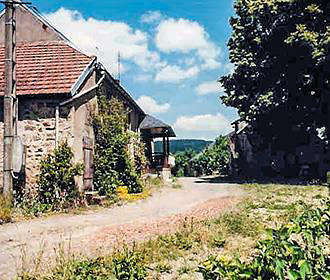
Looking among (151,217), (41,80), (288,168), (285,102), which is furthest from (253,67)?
(151,217)

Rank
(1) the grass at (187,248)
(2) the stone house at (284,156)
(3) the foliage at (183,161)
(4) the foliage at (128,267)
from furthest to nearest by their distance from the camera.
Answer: (3) the foliage at (183,161), (2) the stone house at (284,156), (1) the grass at (187,248), (4) the foliage at (128,267)

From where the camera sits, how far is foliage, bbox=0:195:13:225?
10922 mm

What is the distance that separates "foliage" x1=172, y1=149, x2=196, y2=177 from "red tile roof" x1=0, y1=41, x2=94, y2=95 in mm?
21795

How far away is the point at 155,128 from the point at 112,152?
11.0 metres

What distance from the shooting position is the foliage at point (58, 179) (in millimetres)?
13211

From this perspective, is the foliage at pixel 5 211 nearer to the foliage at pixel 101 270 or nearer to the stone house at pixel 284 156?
the foliage at pixel 101 270

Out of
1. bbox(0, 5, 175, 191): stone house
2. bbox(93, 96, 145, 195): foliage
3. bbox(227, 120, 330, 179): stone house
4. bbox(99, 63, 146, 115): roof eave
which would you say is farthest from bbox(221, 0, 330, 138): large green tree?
bbox(0, 5, 175, 191): stone house

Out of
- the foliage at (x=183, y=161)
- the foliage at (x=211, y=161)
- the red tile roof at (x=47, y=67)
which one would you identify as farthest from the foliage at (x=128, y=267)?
the foliage at (x=211, y=161)

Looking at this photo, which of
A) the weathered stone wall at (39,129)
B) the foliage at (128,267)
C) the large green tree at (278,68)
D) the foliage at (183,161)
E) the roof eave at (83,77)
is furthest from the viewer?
the foliage at (183,161)

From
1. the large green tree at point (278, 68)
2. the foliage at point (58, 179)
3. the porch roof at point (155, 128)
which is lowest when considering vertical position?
the foliage at point (58, 179)

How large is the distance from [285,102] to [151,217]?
44.4ft

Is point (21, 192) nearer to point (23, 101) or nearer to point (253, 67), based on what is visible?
point (23, 101)

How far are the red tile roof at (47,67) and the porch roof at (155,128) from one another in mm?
10757

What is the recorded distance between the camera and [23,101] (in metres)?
14.0
